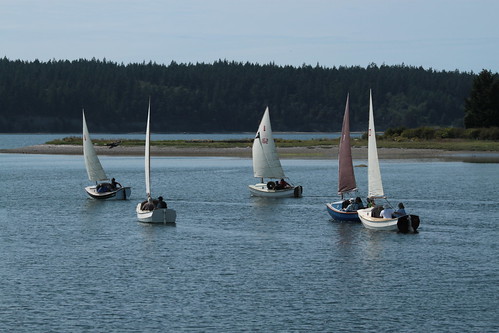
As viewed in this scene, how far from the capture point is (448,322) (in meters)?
35.3

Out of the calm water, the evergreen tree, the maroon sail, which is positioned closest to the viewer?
the calm water

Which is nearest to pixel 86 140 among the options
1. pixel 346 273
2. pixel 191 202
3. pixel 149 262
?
pixel 191 202

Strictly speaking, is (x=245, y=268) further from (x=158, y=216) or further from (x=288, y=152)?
(x=288, y=152)

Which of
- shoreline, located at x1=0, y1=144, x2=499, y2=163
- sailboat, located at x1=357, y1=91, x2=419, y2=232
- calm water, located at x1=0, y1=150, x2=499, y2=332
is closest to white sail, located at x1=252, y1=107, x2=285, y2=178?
calm water, located at x1=0, y1=150, x2=499, y2=332

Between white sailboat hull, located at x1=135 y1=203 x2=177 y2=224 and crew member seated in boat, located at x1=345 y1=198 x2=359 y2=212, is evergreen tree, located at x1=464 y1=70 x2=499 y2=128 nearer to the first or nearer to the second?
crew member seated in boat, located at x1=345 y1=198 x2=359 y2=212

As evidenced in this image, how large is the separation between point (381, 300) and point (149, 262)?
1506 centimetres

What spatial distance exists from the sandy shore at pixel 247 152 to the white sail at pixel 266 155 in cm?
6387

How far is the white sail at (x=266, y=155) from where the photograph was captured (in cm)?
8650

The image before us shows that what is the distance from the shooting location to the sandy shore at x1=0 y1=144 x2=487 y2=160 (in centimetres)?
15288

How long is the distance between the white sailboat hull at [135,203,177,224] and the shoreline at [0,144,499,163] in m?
85.4

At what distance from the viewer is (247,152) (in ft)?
557

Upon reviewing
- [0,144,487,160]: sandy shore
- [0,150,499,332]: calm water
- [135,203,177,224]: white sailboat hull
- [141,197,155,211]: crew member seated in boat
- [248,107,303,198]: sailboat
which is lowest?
[0,144,487,160]: sandy shore

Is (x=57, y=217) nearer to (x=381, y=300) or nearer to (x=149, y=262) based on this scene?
(x=149, y=262)

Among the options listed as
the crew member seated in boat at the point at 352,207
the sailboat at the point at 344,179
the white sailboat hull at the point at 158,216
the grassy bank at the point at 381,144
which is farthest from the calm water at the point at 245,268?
the grassy bank at the point at 381,144
